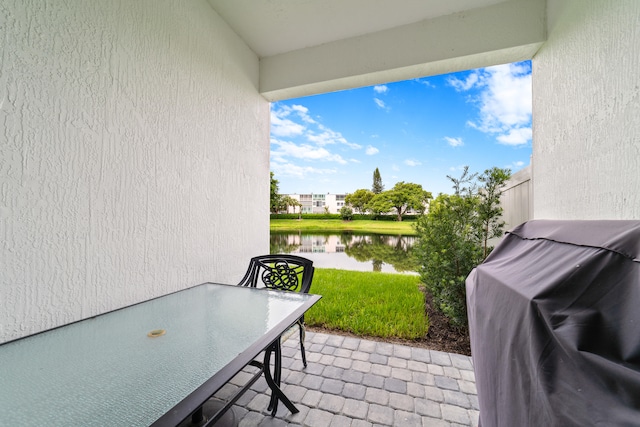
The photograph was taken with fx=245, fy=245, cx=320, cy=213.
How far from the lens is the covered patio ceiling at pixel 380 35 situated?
6.77 feet

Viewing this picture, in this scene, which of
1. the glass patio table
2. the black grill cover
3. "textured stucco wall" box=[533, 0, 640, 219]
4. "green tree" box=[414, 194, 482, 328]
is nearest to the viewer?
the black grill cover

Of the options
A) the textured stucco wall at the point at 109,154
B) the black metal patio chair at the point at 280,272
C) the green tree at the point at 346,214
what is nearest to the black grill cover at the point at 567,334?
the black metal patio chair at the point at 280,272

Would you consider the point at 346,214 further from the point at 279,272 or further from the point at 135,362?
the point at 135,362

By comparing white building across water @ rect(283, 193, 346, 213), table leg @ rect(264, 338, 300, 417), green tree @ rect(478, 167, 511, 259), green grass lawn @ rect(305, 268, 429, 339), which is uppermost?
white building across water @ rect(283, 193, 346, 213)

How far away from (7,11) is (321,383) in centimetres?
273

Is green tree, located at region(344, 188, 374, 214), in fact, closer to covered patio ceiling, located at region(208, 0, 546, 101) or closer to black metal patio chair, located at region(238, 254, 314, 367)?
covered patio ceiling, located at region(208, 0, 546, 101)

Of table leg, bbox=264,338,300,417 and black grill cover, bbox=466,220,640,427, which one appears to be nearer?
black grill cover, bbox=466,220,640,427

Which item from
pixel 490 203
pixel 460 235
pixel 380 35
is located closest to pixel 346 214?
pixel 460 235

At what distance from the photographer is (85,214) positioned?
4.34ft

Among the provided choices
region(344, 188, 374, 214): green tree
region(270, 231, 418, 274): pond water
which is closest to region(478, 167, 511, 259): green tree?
region(270, 231, 418, 274): pond water

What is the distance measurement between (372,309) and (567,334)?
267 cm

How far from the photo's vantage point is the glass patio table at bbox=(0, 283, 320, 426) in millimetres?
727

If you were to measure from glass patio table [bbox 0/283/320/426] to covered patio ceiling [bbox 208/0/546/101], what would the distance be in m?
2.35

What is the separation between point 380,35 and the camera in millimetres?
2402
